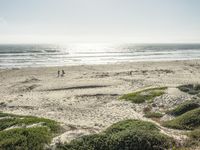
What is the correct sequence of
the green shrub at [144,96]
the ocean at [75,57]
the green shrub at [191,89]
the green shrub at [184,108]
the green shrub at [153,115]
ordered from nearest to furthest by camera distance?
the green shrub at [184,108] → the green shrub at [153,115] → the green shrub at [144,96] → the green shrub at [191,89] → the ocean at [75,57]

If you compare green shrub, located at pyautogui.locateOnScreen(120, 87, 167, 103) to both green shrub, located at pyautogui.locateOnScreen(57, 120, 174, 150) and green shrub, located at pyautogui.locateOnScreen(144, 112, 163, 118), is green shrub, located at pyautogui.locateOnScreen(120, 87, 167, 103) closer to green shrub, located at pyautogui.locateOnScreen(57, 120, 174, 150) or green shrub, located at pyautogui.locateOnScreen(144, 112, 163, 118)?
green shrub, located at pyautogui.locateOnScreen(144, 112, 163, 118)

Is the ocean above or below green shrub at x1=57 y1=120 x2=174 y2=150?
below

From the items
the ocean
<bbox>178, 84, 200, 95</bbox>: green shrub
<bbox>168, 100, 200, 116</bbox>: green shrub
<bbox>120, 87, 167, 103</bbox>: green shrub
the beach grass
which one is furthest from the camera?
the ocean

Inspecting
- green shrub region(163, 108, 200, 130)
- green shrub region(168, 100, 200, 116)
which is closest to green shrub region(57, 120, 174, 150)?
green shrub region(163, 108, 200, 130)

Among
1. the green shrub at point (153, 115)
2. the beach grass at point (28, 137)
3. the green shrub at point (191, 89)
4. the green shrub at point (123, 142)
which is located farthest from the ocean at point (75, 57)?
the green shrub at point (123, 142)

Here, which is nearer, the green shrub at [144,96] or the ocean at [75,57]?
the green shrub at [144,96]

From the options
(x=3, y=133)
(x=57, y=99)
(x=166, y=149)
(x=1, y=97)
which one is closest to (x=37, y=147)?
(x=3, y=133)

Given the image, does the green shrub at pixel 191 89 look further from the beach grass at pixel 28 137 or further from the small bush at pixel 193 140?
the beach grass at pixel 28 137

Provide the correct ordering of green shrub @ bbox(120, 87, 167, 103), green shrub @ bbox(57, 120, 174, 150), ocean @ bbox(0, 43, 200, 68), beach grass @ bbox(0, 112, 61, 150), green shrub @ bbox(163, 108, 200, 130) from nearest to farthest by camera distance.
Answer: green shrub @ bbox(57, 120, 174, 150) → beach grass @ bbox(0, 112, 61, 150) → green shrub @ bbox(163, 108, 200, 130) → green shrub @ bbox(120, 87, 167, 103) → ocean @ bbox(0, 43, 200, 68)

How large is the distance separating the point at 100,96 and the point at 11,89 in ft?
43.0

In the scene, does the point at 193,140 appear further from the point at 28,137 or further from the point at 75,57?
the point at 75,57

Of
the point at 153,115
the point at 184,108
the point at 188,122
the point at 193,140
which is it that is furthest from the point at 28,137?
the point at 184,108

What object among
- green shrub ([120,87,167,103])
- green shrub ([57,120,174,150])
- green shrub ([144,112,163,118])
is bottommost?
green shrub ([144,112,163,118])

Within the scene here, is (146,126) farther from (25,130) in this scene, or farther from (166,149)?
(25,130)
